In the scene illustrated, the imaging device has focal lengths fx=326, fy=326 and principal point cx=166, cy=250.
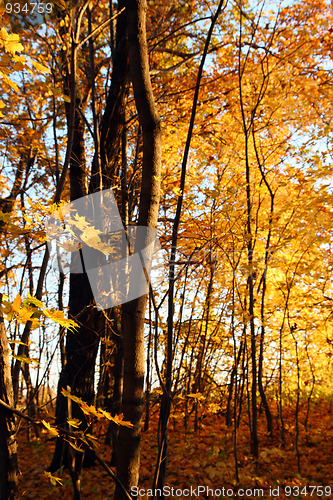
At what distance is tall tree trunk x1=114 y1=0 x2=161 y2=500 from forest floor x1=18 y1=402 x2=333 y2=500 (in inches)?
59.6

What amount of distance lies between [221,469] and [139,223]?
11.7ft

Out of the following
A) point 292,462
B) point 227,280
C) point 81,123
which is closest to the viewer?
point 292,462

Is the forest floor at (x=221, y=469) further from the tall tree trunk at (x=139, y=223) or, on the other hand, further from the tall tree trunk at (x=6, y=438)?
the tall tree trunk at (x=6, y=438)

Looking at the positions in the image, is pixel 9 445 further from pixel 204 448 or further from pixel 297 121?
pixel 297 121

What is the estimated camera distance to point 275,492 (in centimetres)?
333

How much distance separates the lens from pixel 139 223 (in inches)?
66.1

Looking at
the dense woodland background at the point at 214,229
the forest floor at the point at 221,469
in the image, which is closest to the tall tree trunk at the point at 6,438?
the dense woodland background at the point at 214,229

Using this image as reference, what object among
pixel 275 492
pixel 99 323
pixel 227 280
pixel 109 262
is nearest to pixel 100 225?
pixel 109 262

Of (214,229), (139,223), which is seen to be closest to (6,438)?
(139,223)

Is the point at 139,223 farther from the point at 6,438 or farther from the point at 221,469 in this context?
the point at 221,469

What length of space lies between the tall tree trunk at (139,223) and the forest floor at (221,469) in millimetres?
1514

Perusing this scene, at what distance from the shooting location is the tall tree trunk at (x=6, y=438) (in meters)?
1.30

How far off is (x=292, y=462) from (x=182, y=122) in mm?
4908

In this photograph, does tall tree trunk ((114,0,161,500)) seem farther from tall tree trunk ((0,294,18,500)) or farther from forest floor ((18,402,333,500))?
forest floor ((18,402,333,500))
